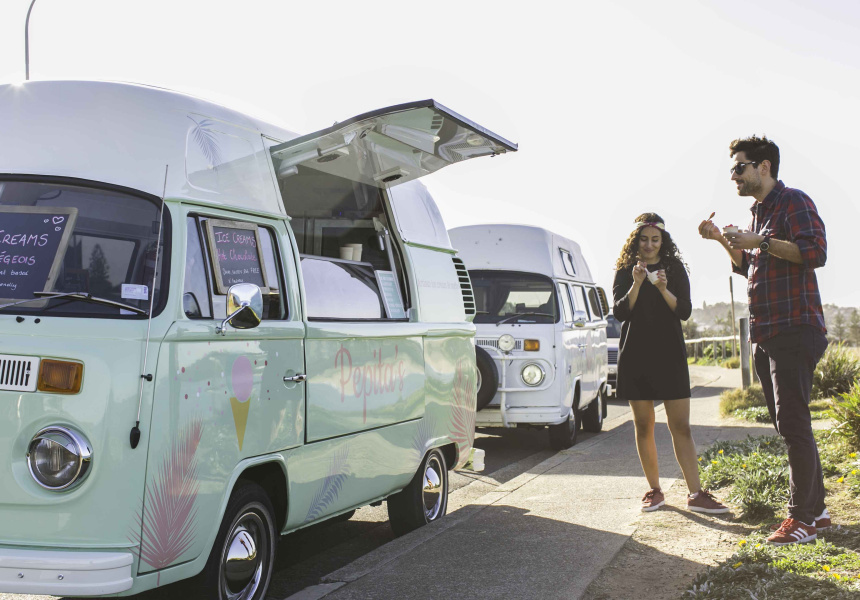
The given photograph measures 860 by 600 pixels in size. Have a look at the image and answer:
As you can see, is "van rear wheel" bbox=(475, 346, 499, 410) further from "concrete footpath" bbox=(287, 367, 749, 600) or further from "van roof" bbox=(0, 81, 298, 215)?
"van roof" bbox=(0, 81, 298, 215)

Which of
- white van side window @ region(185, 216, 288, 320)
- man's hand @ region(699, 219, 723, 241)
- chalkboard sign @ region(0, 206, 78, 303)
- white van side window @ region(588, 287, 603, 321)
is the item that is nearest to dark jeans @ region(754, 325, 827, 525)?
man's hand @ region(699, 219, 723, 241)

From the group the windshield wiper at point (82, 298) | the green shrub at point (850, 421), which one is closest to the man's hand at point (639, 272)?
the green shrub at point (850, 421)

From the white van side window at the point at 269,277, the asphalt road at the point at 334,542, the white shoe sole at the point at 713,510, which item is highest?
the white van side window at the point at 269,277

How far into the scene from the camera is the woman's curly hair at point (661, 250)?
21.4ft

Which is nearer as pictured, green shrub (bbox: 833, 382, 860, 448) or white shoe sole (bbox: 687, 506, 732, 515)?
white shoe sole (bbox: 687, 506, 732, 515)

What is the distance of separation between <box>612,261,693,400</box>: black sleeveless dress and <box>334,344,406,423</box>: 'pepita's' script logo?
1630mm

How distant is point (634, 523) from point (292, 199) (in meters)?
3.19

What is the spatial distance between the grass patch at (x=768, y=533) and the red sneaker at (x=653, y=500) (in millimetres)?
489

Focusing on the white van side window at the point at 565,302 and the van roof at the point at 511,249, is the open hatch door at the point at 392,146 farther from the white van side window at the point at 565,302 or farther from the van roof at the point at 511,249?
the white van side window at the point at 565,302

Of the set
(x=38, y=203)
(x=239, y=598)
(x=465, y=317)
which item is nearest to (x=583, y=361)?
(x=465, y=317)

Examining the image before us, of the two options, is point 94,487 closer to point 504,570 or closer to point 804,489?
point 504,570

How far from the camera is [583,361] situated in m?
12.1

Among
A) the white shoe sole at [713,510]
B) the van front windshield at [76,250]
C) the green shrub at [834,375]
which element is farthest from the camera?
the green shrub at [834,375]

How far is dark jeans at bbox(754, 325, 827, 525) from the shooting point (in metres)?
5.07
